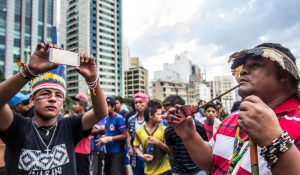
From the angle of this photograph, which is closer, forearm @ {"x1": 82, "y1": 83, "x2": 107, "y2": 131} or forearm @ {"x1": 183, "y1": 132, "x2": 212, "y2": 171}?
→ forearm @ {"x1": 183, "y1": 132, "x2": 212, "y2": 171}

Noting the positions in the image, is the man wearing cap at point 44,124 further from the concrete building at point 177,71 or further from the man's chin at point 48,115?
A: the concrete building at point 177,71

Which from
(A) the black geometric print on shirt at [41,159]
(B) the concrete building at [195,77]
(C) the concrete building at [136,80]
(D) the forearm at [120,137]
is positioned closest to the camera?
(A) the black geometric print on shirt at [41,159]

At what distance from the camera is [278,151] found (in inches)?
44.4

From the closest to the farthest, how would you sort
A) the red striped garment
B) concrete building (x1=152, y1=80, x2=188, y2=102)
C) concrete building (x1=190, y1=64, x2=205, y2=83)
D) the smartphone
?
the red striped garment, the smartphone, concrete building (x1=152, y1=80, x2=188, y2=102), concrete building (x1=190, y1=64, x2=205, y2=83)

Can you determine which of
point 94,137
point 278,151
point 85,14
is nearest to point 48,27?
point 85,14

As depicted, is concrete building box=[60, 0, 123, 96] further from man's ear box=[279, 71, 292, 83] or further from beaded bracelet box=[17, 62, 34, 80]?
man's ear box=[279, 71, 292, 83]

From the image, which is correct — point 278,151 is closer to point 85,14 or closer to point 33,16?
point 33,16

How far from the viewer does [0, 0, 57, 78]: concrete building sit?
2351 inches

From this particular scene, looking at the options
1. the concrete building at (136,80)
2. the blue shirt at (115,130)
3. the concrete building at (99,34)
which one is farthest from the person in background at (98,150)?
the concrete building at (136,80)

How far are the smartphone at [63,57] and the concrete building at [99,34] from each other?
3889 inches

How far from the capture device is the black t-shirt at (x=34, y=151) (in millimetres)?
2234

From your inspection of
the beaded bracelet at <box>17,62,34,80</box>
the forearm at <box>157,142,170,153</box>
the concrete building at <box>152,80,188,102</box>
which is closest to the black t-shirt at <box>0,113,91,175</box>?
the beaded bracelet at <box>17,62,34,80</box>

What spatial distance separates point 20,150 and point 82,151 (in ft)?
10.2

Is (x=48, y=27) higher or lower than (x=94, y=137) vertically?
higher
